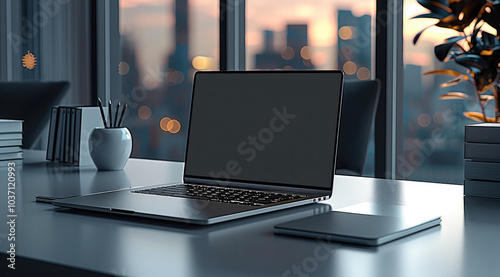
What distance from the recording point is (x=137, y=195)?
3.37 ft

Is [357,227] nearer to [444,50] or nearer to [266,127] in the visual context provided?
[266,127]

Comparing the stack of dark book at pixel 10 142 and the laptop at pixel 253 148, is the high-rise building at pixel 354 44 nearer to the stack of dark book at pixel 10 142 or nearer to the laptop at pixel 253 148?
the stack of dark book at pixel 10 142

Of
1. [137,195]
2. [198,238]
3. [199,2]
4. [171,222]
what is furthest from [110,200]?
[199,2]

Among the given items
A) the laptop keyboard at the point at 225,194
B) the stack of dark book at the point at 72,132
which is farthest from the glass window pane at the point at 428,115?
the laptop keyboard at the point at 225,194

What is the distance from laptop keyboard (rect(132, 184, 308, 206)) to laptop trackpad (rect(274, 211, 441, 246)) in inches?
6.1

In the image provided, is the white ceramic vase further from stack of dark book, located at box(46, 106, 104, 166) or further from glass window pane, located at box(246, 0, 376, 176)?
glass window pane, located at box(246, 0, 376, 176)

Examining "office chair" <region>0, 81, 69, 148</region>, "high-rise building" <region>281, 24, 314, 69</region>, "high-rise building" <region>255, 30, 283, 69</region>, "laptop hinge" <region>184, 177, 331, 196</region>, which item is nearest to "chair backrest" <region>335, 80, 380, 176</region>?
"laptop hinge" <region>184, 177, 331, 196</region>

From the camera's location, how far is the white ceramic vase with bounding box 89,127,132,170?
1.45 metres

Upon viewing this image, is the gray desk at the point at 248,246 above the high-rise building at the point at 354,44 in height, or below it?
below

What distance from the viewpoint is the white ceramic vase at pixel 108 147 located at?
1.45 metres

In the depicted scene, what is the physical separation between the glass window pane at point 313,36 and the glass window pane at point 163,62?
1.00 ft

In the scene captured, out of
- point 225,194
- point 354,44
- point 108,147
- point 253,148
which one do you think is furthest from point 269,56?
point 225,194

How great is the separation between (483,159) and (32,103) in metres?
1.76

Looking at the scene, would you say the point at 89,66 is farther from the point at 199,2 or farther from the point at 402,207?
the point at 402,207
